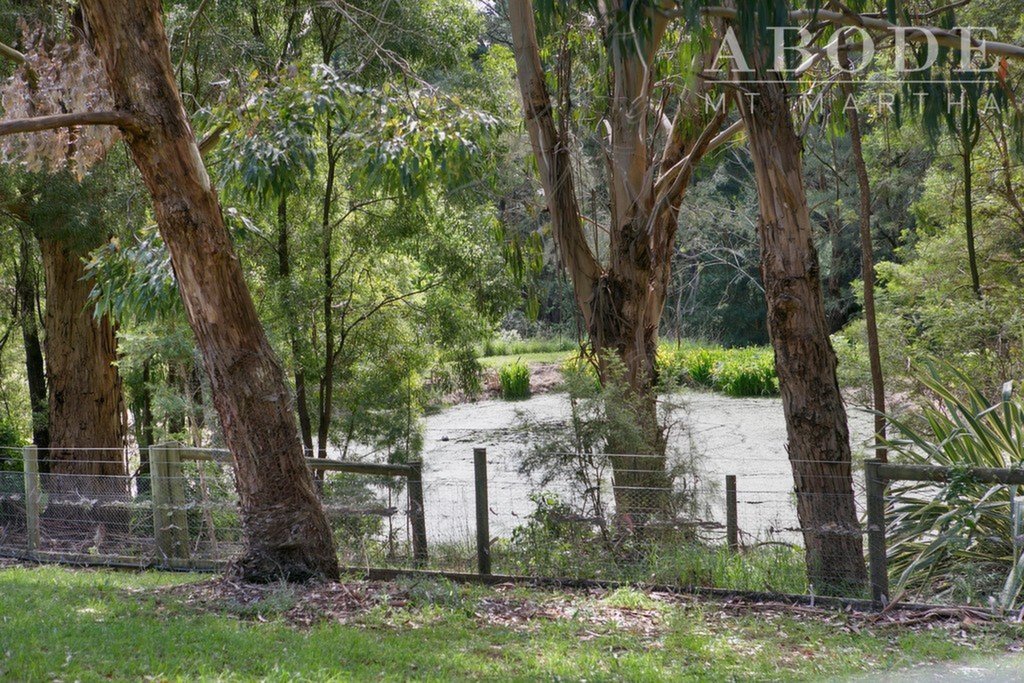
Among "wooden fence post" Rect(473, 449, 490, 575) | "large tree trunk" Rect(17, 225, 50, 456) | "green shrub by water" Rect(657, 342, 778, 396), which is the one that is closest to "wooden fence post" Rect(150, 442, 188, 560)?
"wooden fence post" Rect(473, 449, 490, 575)

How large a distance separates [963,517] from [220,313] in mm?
5856

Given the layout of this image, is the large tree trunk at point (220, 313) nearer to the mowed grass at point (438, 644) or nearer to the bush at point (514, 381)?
the mowed grass at point (438, 644)

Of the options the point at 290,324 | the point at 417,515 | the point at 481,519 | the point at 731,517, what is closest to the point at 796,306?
the point at 731,517

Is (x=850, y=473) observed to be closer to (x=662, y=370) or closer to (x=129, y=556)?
(x=662, y=370)

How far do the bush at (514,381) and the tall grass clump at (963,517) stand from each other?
17.1 meters

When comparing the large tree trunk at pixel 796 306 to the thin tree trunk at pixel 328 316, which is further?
the thin tree trunk at pixel 328 316

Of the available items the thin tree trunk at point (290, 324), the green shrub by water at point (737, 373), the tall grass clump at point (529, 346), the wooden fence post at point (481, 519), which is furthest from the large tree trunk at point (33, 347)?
the green shrub by water at point (737, 373)

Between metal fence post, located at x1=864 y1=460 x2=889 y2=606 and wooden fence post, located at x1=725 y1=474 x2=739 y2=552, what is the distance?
1048 millimetres

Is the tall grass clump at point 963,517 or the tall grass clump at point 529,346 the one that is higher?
the tall grass clump at point 529,346

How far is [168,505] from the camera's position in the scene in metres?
9.55

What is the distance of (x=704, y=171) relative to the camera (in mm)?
15539

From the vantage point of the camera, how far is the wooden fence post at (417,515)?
877 centimetres

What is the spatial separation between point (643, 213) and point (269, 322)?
482 cm

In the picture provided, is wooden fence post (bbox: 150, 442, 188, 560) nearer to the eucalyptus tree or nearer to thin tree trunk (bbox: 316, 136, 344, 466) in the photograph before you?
the eucalyptus tree
